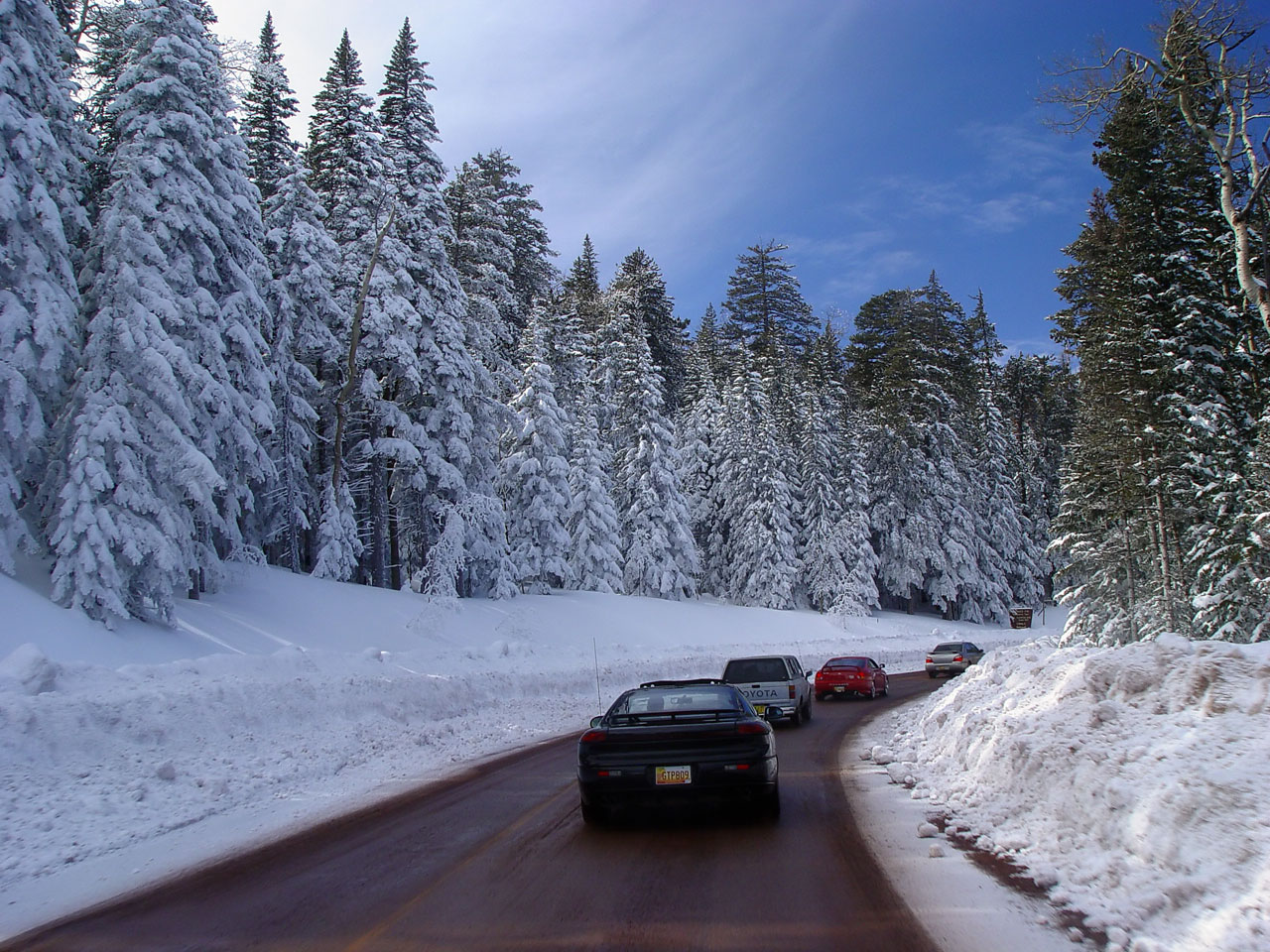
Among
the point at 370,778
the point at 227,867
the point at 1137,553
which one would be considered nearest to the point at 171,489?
the point at 370,778

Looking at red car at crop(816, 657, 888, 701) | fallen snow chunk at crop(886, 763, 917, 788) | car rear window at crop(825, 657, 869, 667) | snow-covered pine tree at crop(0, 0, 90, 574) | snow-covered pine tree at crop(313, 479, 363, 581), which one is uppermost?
snow-covered pine tree at crop(0, 0, 90, 574)

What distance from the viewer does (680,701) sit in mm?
9055

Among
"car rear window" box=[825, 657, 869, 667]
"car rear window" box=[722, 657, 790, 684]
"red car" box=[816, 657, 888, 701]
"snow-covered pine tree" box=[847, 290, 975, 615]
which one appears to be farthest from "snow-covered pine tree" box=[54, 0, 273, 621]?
"snow-covered pine tree" box=[847, 290, 975, 615]

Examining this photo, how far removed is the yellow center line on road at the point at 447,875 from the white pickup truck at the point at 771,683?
8477mm

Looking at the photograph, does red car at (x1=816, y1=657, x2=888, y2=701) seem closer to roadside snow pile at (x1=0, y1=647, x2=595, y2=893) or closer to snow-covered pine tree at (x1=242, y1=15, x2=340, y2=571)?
roadside snow pile at (x1=0, y1=647, x2=595, y2=893)

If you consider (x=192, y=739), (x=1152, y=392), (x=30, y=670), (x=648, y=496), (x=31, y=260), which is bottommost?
(x=192, y=739)

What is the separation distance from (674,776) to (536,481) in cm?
3121

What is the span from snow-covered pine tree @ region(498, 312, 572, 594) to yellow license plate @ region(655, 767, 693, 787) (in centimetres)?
3035

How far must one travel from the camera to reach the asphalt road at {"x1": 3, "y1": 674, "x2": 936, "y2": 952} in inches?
205

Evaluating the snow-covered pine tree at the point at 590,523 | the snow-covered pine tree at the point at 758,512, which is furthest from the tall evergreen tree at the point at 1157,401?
the snow-covered pine tree at the point at 758,512

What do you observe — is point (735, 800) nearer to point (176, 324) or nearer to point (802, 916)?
point (802, 916)

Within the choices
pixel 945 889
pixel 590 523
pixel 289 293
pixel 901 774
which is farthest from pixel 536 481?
pixel 945 889

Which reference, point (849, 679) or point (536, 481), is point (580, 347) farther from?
point (849, 679)

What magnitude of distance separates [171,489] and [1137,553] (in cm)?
2717
